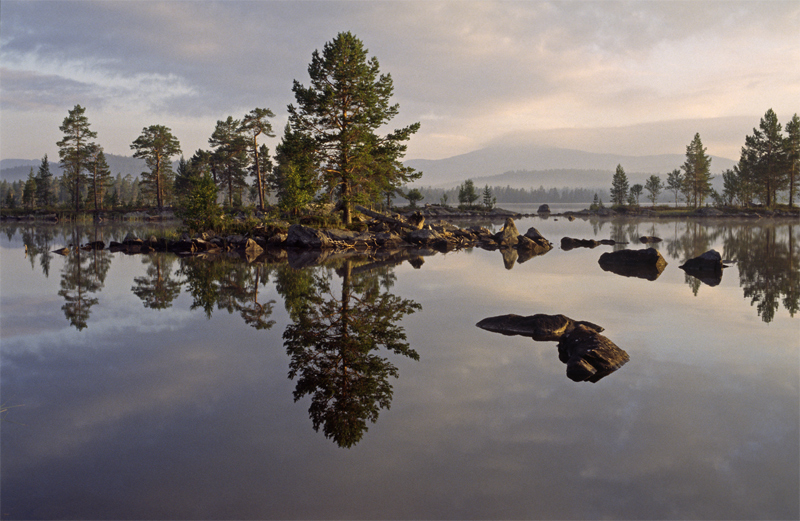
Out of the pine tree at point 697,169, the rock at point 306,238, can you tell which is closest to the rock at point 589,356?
the rock at point 306,238

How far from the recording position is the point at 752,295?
14.2m

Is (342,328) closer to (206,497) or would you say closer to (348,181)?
(206,497)

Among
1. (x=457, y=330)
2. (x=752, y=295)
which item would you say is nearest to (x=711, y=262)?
(x=752, y=295)

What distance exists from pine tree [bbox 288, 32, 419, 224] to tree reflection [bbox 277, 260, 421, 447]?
2251 centimetres

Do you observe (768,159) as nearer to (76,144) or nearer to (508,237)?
(508,237)

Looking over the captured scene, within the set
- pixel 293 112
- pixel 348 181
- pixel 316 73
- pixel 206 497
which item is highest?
pixel 316 73

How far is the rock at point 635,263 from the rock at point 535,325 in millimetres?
10380

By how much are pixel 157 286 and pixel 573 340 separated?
13.8m

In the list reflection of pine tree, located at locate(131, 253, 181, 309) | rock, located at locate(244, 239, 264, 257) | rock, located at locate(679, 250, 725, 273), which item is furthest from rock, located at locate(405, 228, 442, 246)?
rock, located at locate(679, 250, 725, 273)

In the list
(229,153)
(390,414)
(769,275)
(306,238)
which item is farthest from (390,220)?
(229,153)

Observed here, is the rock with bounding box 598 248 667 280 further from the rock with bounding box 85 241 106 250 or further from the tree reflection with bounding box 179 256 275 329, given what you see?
the rock with bounding box 85 241 106 250

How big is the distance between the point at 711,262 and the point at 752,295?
6.27 metres

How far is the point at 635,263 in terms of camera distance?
21625 mm

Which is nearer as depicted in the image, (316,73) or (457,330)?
(457,330)
